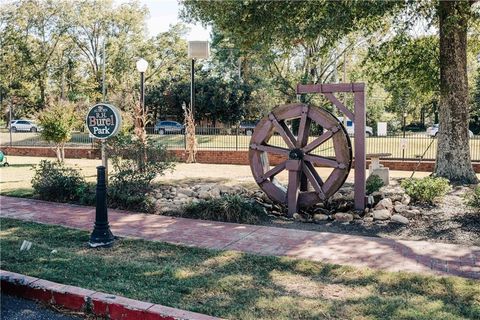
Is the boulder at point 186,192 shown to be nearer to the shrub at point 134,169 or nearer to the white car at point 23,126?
the shrub at point 134,169

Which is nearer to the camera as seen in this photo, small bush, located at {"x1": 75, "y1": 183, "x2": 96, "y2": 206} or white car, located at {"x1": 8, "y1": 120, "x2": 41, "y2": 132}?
small bush, located at {"x1": 75, "y1": 183, "x2": 96, "y2": 206}

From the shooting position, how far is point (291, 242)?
6.69 meters

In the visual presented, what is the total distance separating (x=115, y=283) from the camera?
15.7 feet

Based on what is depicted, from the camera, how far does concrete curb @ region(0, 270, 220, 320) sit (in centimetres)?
402

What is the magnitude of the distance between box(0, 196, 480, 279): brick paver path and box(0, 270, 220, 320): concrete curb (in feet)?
7.32

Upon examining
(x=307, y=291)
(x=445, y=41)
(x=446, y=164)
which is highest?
(x=445, y=41)

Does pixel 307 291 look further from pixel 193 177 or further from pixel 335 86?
pixel 193 177

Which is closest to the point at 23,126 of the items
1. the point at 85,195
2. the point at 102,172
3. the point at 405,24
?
the point at 85,195

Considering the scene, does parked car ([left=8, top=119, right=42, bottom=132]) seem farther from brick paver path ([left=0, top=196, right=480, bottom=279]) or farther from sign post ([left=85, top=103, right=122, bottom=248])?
sign post ([left=85, top=103, right=122, bottom=248])

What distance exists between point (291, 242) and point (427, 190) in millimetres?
3515

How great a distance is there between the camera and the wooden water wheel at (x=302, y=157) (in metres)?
8.65

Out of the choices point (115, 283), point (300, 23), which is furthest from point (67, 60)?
point (115, 283)

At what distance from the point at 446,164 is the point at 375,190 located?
3118 millimetres

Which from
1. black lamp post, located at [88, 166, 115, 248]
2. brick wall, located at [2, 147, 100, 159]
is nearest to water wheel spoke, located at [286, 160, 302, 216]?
black lamp post, located at [88, 166, 115, 248]
